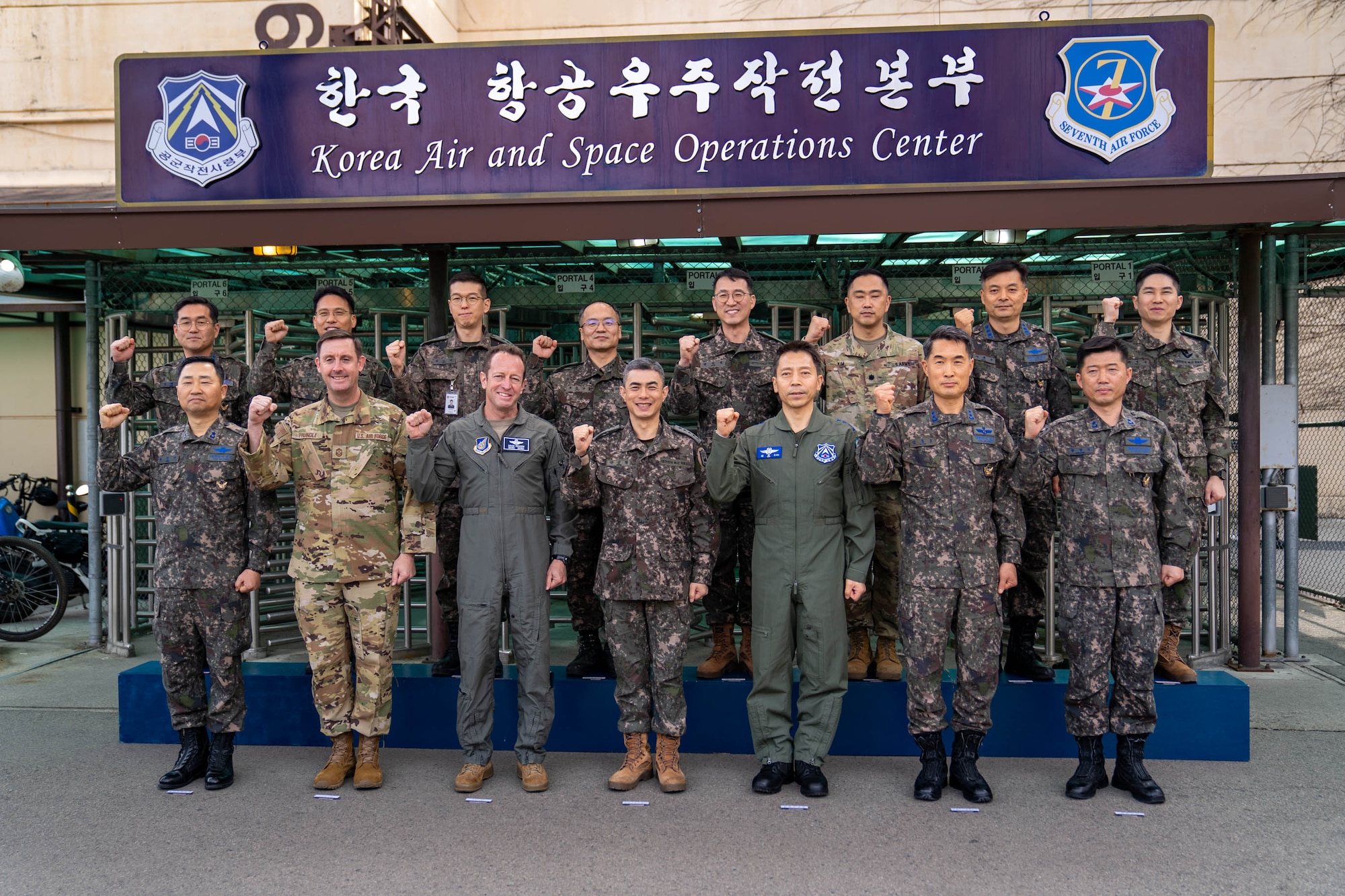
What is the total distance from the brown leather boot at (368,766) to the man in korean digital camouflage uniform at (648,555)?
43.5 inches

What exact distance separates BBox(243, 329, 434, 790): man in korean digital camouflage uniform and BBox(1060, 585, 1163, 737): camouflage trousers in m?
3.03

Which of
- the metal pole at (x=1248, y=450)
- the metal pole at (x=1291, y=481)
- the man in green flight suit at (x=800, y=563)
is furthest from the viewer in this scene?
the metal pole at (x=1291, y=481)

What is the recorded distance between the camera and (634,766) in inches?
168

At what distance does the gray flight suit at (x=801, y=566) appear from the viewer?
165 inches

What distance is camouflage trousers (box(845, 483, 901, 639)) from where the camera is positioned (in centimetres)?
481

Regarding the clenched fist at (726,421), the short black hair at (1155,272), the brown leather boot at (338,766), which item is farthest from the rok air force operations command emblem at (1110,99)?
the brown leather boot at (338,766)

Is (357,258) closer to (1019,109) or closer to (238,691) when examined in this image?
(238,691)

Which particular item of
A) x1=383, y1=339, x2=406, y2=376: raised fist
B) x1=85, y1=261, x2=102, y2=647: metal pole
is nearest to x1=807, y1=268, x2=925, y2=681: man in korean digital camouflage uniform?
x1=383, y1=339, x2=406, y2=376: raised fist

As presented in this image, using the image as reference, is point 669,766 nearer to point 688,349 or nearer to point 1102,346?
point 688,349

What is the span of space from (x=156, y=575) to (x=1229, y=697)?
523cm

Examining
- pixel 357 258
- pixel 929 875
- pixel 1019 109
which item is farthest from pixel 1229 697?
pixel 357 258

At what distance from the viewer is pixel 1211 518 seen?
6.36 metres

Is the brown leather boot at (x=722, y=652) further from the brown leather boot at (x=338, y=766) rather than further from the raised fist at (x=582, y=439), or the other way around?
the brown leather boot at (x=338, y=766)

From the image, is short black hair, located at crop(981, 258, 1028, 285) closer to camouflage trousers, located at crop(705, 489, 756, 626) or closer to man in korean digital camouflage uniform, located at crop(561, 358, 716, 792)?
camouflage trousers, located at crop(705, 489, 756, 626)
